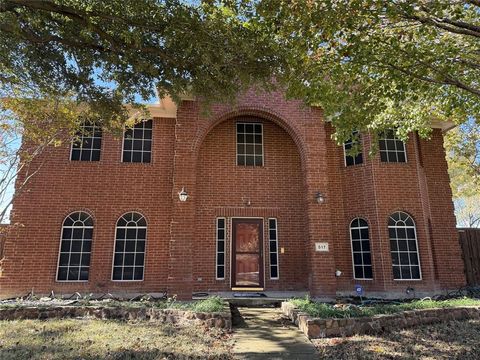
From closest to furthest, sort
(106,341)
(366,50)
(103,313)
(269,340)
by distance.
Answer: (366,50)
(106,341)
(269,340)
(103,313)

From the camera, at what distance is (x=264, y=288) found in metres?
11.6

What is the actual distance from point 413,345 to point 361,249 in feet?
20.5

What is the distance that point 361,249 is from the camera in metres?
11.9

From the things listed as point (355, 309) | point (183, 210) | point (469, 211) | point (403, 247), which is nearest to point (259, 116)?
point (183, 210)

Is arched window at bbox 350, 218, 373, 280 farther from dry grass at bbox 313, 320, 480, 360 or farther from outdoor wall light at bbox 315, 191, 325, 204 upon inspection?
dry grass at bbox 313, 320, 480, 360

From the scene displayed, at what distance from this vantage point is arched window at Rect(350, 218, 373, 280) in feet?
38.3

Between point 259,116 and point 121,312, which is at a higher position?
point 259,116

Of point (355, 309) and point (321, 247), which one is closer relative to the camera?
point (355, 309)

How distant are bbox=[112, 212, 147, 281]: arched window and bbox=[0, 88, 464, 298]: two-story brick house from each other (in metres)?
0.03

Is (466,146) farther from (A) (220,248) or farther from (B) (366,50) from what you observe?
(B) (366,50)

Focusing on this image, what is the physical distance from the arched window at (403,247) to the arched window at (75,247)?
32.8 feet

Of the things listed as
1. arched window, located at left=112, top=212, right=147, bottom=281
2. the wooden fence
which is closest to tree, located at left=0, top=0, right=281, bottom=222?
arched window, located at left=112, top=212, right=147, bottom=281

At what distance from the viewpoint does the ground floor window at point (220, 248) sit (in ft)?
38.1

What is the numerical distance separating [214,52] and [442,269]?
36.1 ft
